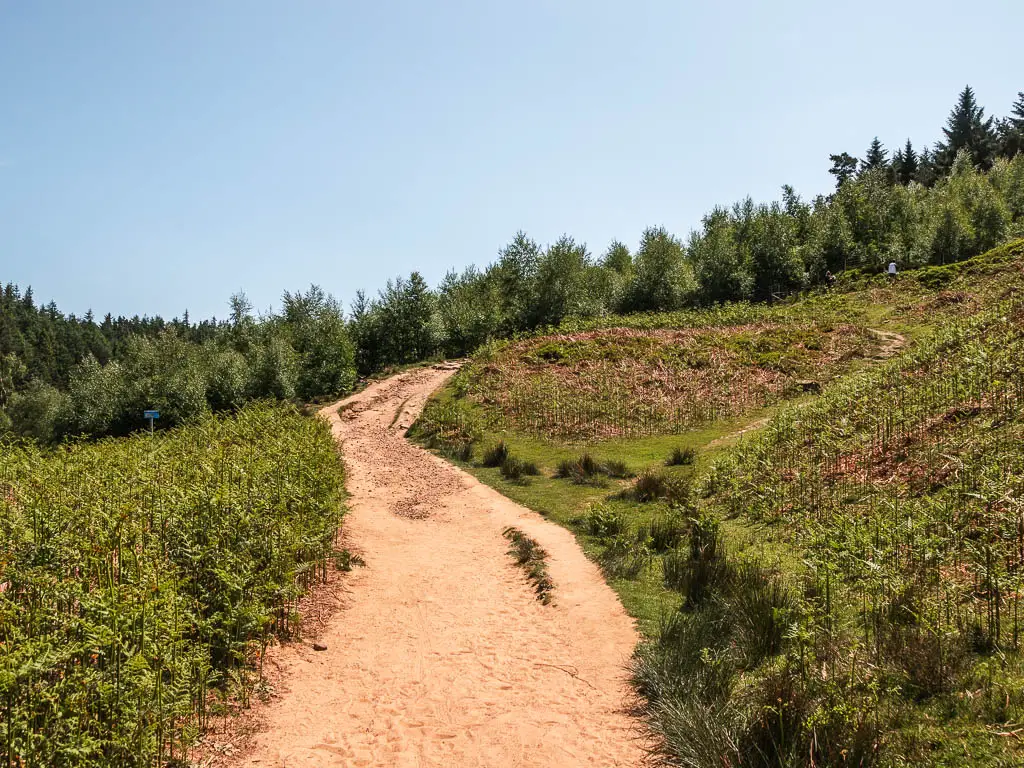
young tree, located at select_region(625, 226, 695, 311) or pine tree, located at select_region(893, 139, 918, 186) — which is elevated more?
pine tree, located at select_region(893, 139, 918, 186)

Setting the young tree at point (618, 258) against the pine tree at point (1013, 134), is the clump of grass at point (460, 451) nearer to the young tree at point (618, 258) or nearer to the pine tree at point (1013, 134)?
the young tree at point (618, 258)

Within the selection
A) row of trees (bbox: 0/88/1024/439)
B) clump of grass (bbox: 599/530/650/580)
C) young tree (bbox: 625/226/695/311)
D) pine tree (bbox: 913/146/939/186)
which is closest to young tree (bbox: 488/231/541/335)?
row of trees (bbox: 0/88/1024/439)

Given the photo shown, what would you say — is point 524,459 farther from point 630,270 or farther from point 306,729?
point 630,270

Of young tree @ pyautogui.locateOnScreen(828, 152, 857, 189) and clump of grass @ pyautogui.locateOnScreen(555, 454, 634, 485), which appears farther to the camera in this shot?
young tree @ pyautogui.locateOnScreen(828, 152, 857, 189)

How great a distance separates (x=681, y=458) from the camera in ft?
52.6

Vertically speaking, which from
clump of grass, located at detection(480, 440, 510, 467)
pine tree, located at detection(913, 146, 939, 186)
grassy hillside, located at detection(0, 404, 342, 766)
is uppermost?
pine tree, located at detection(913, 146, 939, 186)

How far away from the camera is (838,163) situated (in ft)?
290

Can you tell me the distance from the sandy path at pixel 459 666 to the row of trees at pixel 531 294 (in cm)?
2467

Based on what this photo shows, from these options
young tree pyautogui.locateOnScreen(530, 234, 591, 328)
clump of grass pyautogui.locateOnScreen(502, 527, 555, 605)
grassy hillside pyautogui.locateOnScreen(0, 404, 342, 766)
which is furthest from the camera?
young tree pyautogui.locateOnScreen(530, 234, 591, 328)

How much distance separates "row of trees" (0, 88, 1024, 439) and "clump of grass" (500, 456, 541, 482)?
19210 millimetres

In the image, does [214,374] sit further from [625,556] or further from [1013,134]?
[1013,134]

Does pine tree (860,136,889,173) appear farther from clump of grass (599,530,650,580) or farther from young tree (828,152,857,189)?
clump of grass (599,530,650,580)

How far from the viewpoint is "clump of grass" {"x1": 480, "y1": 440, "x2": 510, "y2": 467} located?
18.2m

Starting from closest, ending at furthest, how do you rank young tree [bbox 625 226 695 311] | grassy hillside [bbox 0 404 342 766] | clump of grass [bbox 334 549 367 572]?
grassy hillside [bbox 0 404 342 766]
clump of grass [bbox 334 549 367 572]
young tree [bbox 625 226 695 311]
